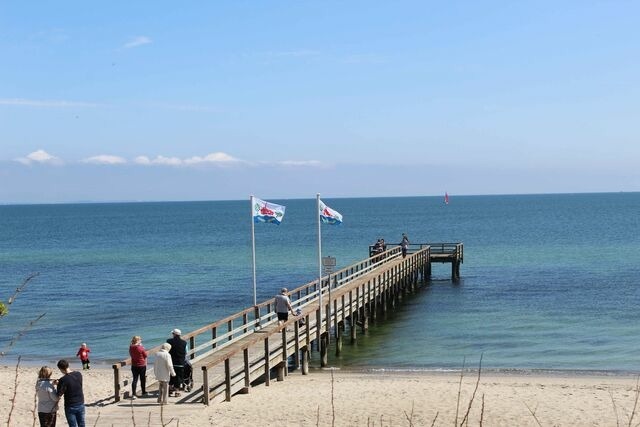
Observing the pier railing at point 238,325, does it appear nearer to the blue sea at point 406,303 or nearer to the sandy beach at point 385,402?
the sandy beach at point 385,402

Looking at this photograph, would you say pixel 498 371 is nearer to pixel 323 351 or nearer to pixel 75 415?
pixel 323 351

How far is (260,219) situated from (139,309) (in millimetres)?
19135

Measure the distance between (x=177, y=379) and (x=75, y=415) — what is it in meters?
4.81

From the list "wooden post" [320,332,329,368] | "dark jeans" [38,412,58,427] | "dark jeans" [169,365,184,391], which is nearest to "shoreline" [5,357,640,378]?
"wooden post" [320,332,329,368]

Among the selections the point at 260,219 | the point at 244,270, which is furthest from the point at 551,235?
the point at 260,219

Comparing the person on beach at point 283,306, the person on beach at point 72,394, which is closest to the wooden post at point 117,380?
the person on beach at point 72,394

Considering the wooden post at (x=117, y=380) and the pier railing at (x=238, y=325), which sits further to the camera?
the pier railing at (x=238, y=325)

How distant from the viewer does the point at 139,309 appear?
39.5m

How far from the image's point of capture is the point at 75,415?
11219 mm

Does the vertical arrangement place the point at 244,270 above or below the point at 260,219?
below

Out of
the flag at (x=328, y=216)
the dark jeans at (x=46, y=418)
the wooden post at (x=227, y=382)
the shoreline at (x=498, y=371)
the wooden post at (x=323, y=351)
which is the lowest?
the shoreline at (x=498, y=371)

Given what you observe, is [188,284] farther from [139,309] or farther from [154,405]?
[154,405]

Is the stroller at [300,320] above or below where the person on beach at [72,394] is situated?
below

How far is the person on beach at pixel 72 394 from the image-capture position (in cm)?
1077
